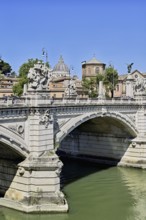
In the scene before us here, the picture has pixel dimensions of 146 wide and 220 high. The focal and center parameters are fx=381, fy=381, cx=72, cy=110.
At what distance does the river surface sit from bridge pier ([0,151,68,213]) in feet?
1.50

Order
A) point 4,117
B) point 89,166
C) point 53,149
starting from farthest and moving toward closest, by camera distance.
Result: point 89,166 < point 53,149 < point 4,117

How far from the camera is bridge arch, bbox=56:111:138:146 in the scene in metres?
26.6

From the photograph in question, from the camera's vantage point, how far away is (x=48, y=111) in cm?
2409

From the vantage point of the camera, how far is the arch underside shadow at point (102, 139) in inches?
1479

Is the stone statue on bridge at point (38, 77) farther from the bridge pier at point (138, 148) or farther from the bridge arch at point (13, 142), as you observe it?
the bridge pier at point (138, 148)

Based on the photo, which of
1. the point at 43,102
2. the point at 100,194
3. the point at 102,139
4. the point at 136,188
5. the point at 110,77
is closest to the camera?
the point at 43,102

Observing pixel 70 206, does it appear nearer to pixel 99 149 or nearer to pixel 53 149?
pixel 53 149

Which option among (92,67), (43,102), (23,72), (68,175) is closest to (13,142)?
(43,102)

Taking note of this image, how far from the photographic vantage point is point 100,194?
2791 centimetres

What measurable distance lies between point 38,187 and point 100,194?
672 cm

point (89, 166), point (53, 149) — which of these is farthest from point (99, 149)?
point (53, 149)

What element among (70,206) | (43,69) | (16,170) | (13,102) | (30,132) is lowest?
(70,206)

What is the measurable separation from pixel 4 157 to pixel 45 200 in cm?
444

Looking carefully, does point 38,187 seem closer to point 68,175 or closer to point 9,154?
point 9,154
